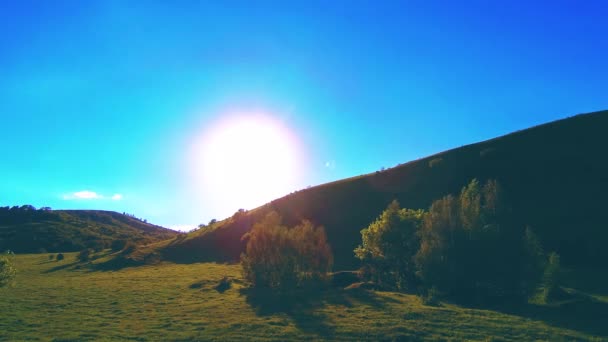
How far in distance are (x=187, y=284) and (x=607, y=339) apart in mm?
50070

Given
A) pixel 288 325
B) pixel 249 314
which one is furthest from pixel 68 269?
pixel 288 325

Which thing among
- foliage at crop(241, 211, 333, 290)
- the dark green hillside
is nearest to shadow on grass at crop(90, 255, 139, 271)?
the dark green hillside

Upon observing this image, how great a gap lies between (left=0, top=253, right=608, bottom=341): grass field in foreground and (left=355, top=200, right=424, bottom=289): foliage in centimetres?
1115

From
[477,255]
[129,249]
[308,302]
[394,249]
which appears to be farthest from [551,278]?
[129,249]

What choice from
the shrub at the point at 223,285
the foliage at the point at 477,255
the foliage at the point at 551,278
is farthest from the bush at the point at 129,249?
the foliage at the point at 551,278

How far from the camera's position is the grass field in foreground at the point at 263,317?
28250 millimetres

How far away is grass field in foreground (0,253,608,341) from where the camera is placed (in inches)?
1112

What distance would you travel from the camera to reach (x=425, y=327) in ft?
94.4

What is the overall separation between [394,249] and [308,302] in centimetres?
1968

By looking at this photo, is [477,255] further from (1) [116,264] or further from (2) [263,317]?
(1) [116,264]

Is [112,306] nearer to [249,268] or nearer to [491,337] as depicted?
[249,268]

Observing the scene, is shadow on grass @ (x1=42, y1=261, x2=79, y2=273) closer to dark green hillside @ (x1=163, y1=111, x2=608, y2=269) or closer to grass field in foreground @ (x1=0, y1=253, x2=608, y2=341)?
dark green hillside @ (x1=163, y1=111, x2=608, y2=269)

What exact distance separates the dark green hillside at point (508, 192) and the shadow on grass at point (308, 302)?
32345mm

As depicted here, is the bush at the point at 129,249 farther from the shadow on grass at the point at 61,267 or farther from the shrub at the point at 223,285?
the shrub at the point at 223,285
